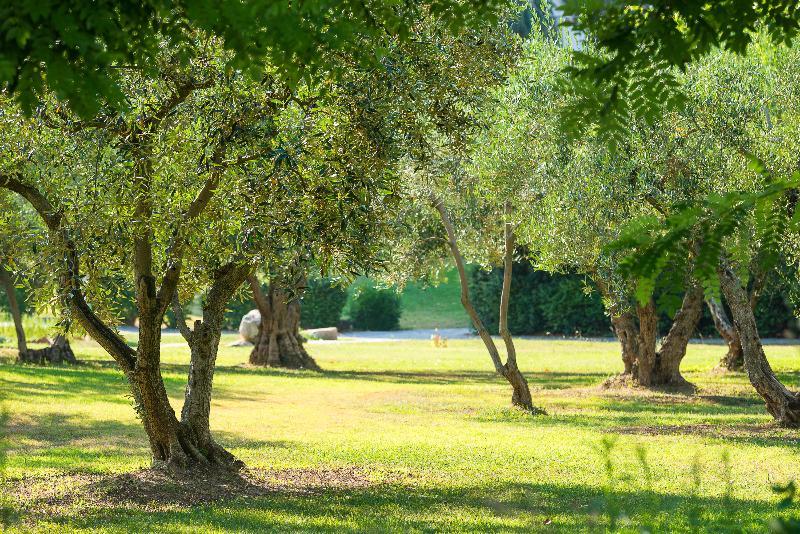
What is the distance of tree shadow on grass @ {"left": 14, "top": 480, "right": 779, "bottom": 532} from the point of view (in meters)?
8.80

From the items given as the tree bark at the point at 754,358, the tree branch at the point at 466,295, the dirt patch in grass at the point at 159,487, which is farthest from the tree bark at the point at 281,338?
the dirt patch in grass at the point at 159,487

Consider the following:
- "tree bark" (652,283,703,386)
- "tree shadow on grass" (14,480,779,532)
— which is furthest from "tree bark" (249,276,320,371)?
"tree shadow on grass" (14,480,779,532)

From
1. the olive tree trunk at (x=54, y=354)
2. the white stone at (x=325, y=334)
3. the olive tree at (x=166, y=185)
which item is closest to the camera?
the olive tree at (x=166, y=185)

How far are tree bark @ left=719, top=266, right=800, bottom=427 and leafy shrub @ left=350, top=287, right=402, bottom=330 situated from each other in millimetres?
33432

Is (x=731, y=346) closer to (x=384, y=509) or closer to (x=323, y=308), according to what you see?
(x=384, y=509)

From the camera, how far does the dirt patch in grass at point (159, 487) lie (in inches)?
384

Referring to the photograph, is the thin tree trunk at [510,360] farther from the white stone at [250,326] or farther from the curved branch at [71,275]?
the white stone at [250,326]

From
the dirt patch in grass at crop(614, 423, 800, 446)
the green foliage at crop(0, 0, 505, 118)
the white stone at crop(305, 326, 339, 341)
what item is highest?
the green foliage at crop(0, 0, 505, 118)

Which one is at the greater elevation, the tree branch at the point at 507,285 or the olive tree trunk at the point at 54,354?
the tree branch at the point at 507,285

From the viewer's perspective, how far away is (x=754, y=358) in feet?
52.0

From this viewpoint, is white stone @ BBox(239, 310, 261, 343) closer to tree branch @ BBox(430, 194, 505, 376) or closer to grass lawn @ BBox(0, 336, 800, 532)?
grass lawn @ BBox(0, 336, 800, 532)

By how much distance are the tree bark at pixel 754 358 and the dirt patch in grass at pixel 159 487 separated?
6.64 meters

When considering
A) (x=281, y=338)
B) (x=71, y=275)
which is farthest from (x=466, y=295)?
(x=281, y=338)

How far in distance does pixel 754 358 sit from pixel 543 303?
27.0m
